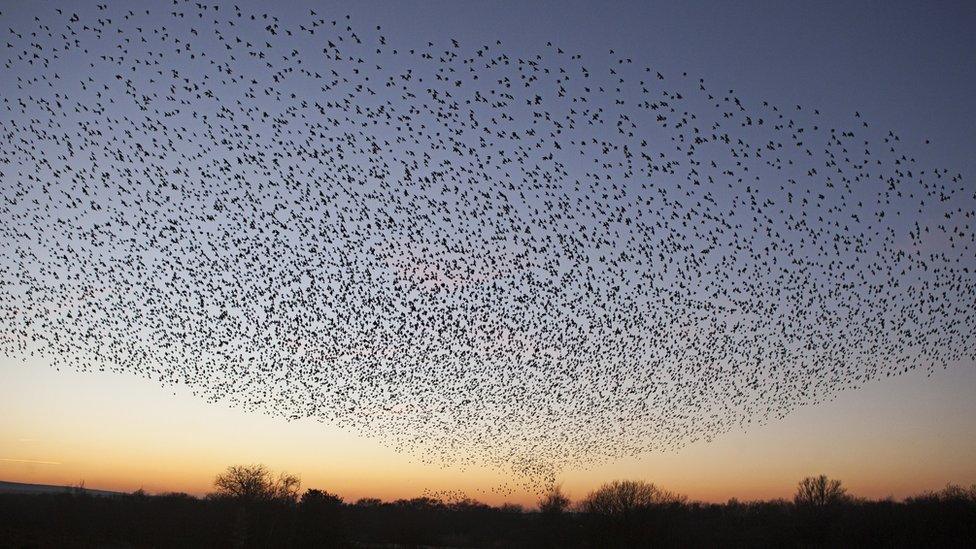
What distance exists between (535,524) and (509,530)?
1573cm

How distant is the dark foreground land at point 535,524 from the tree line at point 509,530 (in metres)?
0.14

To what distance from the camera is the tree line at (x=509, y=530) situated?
6425 cm

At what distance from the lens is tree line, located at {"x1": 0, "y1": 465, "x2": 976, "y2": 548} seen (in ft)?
211

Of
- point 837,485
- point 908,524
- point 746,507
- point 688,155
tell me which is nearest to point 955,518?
point 908,524

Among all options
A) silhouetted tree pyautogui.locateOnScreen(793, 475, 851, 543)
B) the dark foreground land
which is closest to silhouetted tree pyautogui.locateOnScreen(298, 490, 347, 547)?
the dark foreground land

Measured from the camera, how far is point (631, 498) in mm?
74125

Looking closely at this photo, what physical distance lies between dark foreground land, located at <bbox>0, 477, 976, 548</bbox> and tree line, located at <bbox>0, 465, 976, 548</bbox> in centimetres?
14

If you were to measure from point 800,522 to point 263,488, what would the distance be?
2530 inches

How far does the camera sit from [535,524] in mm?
89875

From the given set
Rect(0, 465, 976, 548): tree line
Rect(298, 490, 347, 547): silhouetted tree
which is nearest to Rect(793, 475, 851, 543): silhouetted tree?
Rect(0, 465, 976, 548): tree line

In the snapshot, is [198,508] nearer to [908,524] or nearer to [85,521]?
[85,521]

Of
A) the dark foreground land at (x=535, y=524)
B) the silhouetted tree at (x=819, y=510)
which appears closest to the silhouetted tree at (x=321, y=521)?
the dark foreground land at (x=535, y=524)

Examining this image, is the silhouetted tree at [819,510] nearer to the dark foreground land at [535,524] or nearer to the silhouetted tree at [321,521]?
the dark foreground land at [535,524]

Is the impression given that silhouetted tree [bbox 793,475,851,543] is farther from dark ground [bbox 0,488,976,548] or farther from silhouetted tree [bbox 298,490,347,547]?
silhouetted tree [bbox 298,490,347,547]
